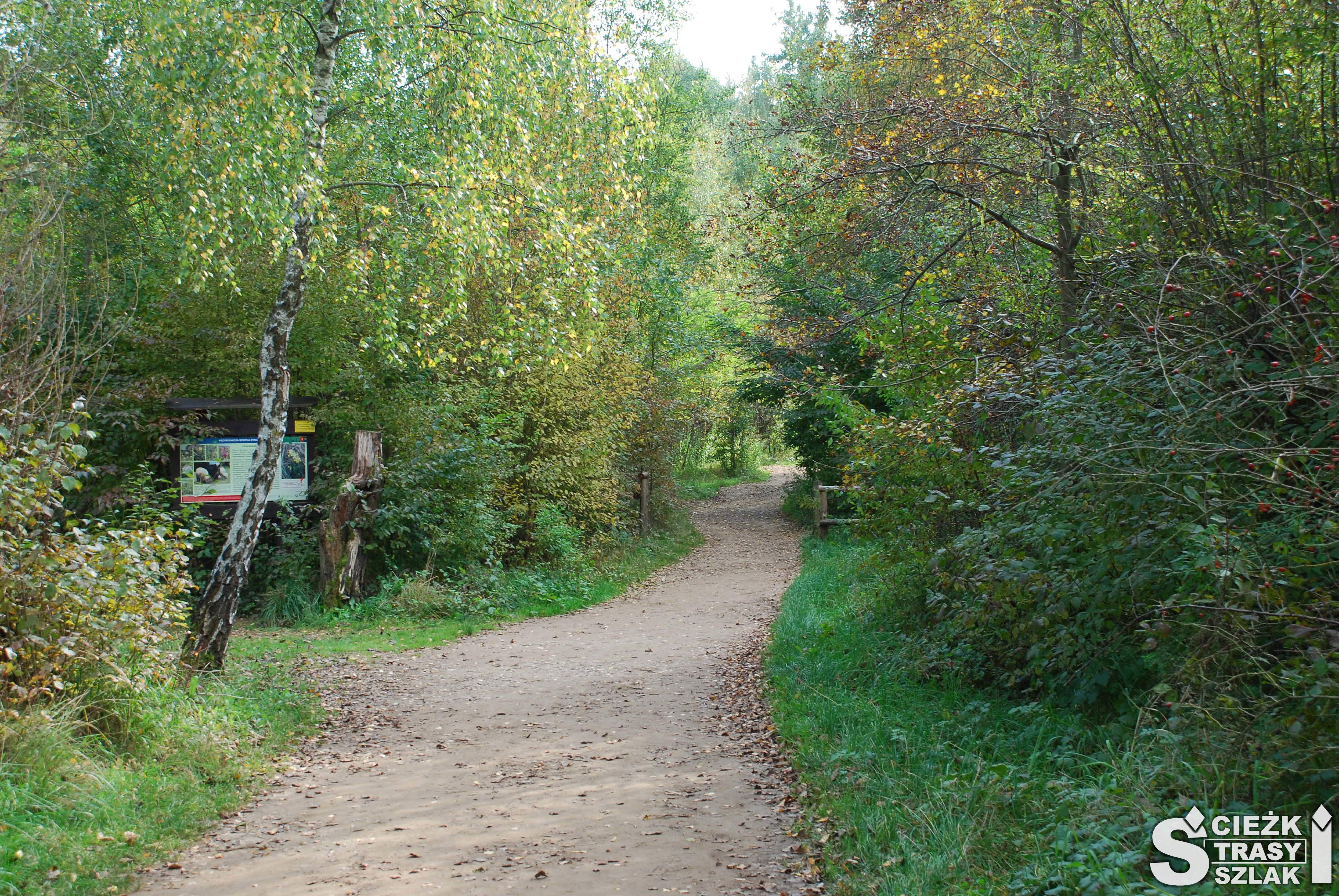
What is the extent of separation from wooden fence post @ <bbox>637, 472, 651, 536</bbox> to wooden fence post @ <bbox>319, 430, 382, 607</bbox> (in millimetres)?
7757

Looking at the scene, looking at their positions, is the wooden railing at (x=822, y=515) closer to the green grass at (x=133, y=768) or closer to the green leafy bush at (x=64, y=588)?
the green grass at (x=133, y=768)

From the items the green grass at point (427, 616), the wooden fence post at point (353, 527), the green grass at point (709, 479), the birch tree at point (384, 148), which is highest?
the birch tree at point (384, 148)

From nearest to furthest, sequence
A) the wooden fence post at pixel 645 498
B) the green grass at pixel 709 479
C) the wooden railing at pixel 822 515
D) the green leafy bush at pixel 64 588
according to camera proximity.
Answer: the green leafy bush at pixel 64 588
the wooden fence post at pixel 645 498
the wooden railing at pixel 822 515
the green grass at pixel 709 479

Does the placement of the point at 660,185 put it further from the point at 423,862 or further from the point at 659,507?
the point at 423,862

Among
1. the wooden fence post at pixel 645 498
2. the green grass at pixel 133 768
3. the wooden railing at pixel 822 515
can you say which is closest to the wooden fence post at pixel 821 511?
the wooden railing at pixel 822 515

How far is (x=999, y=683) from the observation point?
6.61m

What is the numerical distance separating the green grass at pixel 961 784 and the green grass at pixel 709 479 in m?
21.1

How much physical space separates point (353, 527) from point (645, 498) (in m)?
8.34

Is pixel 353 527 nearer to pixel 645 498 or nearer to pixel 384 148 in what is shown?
pixel 384 148

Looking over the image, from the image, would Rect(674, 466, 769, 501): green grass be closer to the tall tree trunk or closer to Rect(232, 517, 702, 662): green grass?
Rect(232, 517, 702, 662): green grass

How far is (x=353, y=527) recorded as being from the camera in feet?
39.8

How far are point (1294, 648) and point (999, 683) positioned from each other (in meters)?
2.89

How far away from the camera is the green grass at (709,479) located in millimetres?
29594

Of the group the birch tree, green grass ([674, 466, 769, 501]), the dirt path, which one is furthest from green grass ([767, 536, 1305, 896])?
green grass ([674, 466, 769, 501])
